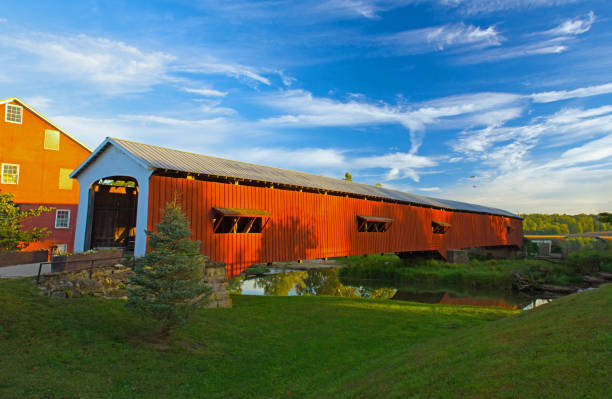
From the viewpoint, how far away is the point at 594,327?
227 inches

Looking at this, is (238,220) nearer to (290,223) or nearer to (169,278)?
(290,223)

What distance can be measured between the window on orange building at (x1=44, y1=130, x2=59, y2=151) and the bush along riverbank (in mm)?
24954

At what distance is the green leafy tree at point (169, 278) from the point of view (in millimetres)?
8398

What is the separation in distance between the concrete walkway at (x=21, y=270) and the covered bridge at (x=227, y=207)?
173 centimetres

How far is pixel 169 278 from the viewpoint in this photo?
8.81 m

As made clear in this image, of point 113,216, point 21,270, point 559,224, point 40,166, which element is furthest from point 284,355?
point 559,224

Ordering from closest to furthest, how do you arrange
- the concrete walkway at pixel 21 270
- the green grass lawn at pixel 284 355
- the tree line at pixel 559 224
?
the green grass lawn at pixel 284 355
the concrete walkway at pixel 21 270
the tree line at pixel 559 224

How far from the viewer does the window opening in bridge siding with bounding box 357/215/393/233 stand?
2284cm

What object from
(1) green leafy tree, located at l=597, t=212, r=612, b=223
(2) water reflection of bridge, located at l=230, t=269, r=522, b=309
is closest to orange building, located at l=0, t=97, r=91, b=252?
(2) water reflection of bridge, located at l=230, t=269, r=522, b=309

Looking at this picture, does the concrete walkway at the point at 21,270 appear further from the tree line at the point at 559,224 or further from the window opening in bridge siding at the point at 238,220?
the tree line at the point at 559,224

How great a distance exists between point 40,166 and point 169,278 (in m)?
20.7

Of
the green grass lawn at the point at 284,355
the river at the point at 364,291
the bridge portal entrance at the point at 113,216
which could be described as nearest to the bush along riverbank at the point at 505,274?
the river at the point at 364,291

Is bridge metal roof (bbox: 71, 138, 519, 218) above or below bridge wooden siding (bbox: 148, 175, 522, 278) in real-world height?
above

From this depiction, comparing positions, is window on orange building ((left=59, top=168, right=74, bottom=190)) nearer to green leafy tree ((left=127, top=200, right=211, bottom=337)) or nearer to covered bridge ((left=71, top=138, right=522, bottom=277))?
covered bridge ((left=71, top=138, right=522, bottom=277))
